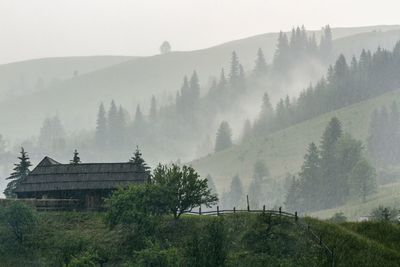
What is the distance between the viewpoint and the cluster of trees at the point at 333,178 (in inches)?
4914

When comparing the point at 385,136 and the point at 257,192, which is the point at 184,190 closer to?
the point at 257,192

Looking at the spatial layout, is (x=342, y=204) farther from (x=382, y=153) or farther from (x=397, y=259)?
(x=397, y=259)

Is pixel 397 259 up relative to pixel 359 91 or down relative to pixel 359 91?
down

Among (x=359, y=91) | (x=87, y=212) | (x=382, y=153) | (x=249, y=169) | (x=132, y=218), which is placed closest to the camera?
(x=132, y=218)

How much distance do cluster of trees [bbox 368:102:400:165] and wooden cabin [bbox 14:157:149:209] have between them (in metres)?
114

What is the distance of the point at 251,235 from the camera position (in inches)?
1973

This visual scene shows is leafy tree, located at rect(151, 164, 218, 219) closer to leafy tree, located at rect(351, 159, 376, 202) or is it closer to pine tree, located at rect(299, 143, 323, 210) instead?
leafy tree, located at rect(351, 159, 376, 202)

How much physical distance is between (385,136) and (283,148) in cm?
3307

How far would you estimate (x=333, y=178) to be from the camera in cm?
13750

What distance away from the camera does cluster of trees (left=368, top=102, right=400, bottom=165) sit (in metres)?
164

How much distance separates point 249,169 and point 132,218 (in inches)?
4927

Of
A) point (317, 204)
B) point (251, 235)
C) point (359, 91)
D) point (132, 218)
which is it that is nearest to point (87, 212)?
point (132, 218)

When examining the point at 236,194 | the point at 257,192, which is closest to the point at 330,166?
the point at 257,192

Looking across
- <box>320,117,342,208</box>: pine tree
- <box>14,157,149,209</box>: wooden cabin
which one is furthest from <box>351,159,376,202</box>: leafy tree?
<box>14,157,149,209</box>: wooden cabin
